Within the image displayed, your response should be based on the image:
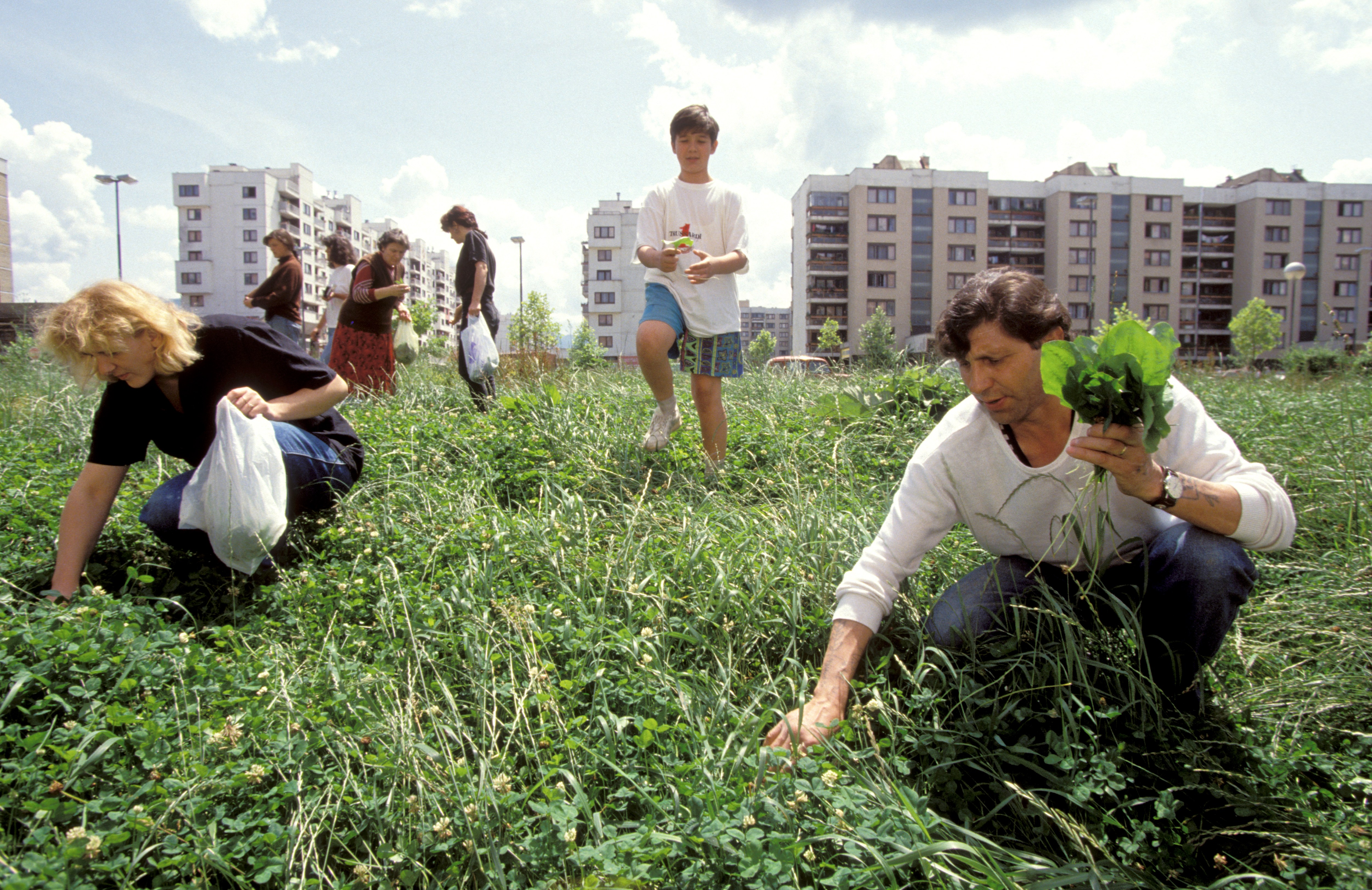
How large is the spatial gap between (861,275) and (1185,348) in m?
25.8

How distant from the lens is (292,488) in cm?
263

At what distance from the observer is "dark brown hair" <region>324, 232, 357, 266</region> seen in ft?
21.3

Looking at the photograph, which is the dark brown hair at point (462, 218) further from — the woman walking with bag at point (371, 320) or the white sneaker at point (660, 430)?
the white sneaker at point (660, 430)

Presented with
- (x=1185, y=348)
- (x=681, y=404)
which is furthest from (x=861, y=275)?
(x=681, y=404)

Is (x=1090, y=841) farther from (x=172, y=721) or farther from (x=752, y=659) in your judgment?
(x=172, y=721)

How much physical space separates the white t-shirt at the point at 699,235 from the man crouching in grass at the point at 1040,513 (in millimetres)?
1848

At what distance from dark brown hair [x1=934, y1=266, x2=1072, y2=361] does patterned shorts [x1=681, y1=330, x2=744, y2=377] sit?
181 centimetres

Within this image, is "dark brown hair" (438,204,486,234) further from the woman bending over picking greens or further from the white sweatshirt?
the white sweatshirt

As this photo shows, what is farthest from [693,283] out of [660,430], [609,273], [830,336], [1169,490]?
[609,273]

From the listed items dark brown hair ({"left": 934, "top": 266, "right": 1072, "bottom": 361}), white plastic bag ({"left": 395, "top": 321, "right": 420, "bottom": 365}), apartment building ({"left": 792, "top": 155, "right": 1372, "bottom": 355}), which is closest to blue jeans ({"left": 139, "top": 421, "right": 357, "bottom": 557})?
dark brown hair ({"left": 934, "top": 266, "right": 1072, "bottom": 361})

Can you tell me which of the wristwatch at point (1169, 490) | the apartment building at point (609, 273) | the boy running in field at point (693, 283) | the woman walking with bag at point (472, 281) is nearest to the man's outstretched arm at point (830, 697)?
the wristwatch at point (1169, 490)

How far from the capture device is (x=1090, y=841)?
1.38m

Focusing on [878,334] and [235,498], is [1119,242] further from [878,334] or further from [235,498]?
[235,498]

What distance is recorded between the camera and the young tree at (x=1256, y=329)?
3972 centimetres
